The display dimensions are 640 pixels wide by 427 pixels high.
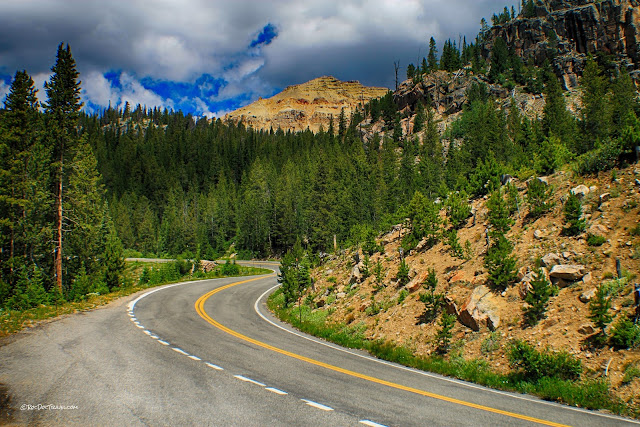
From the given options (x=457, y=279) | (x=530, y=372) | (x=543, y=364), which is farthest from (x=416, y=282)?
(x=543, y=364)

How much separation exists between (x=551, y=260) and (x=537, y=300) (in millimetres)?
2167

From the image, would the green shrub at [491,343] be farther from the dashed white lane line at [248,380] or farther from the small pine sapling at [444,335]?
the dashed white lane line at [248,380]

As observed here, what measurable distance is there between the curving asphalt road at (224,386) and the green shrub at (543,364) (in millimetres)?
1062

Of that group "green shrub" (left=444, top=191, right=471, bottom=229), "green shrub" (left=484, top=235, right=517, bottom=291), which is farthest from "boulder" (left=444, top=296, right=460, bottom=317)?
"green shrub" (left=444, top=191, right=471, bottom=229)

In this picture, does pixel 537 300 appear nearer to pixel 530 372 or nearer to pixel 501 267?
pixel 501 267

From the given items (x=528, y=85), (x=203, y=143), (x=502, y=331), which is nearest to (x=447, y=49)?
(x=528, y=85)

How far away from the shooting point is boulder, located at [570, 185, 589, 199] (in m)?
13.0

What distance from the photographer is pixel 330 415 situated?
5.91 m

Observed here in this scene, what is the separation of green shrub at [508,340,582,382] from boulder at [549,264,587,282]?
9.08ft

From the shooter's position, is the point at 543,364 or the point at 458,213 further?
the point at 458,213

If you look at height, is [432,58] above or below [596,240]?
above

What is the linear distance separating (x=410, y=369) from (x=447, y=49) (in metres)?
138

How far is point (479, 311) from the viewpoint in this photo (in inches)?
427

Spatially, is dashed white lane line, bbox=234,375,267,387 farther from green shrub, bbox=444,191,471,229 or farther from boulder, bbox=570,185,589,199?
green shrub, bbox=444,191,471,229
